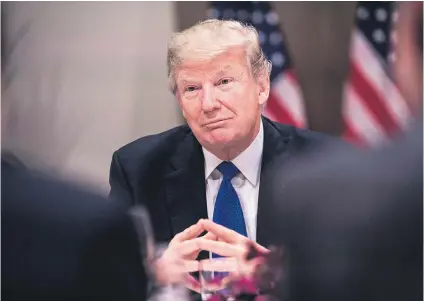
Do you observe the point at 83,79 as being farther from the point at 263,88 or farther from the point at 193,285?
the point at 193,285

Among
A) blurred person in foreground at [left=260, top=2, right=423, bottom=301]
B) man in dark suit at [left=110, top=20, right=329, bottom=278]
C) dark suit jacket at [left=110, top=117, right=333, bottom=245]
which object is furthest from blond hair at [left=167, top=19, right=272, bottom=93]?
blurred person in foreground at [left=260, top=2, right=423, bottom=301]

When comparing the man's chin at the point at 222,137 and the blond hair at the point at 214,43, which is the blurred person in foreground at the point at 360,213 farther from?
the blond hair at the point at 214,43

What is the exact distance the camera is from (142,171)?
1.42 metres

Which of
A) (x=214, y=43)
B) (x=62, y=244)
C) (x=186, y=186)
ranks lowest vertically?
(x=62, y=244)

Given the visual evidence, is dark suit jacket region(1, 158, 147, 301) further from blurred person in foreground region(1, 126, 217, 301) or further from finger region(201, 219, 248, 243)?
finger region(201, 219, 248, 243)

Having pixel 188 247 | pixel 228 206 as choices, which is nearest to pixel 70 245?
pixel 188 247

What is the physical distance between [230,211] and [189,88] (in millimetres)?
291

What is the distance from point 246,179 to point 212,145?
11 cm

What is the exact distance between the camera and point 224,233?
1.38 m

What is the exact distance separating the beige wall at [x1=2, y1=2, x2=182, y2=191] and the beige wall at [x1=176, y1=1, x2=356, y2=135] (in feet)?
0.93

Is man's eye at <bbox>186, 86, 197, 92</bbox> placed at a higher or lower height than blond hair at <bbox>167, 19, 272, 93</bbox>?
lower

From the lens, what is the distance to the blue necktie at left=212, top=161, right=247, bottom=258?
139 cm

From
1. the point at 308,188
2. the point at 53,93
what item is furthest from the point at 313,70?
the point at 53,93

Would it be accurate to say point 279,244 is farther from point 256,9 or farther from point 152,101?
point 256,9
